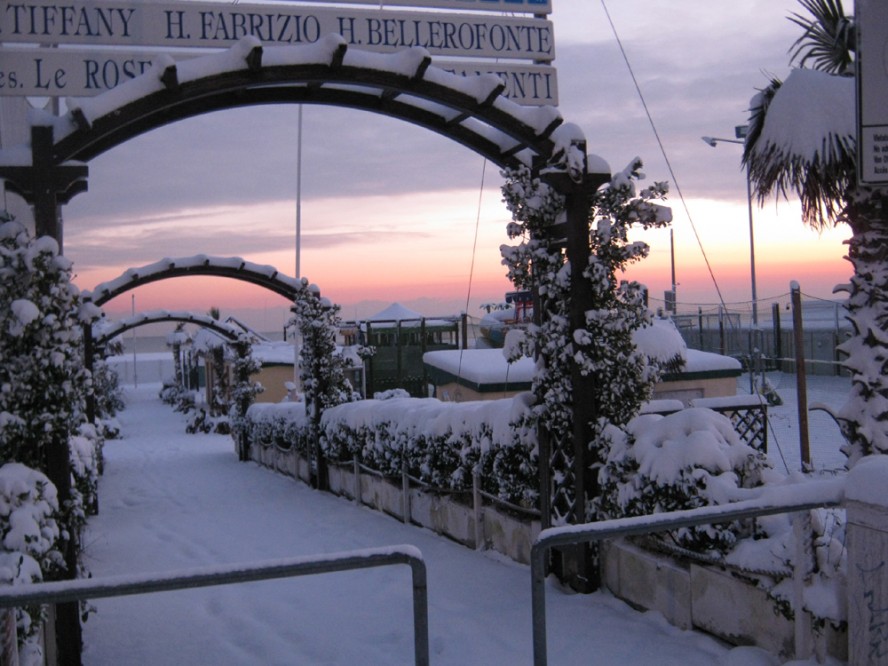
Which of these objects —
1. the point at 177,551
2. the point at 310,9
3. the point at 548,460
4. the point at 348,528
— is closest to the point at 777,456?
the point at 348,528

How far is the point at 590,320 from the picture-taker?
6.80 metres

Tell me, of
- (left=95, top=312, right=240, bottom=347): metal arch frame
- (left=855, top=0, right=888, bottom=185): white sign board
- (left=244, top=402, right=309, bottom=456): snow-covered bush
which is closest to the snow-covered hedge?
(left=244, top=402, right=309, bottom=456): snow-covered bush

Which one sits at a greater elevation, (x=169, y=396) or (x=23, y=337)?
(x=23, y=337)

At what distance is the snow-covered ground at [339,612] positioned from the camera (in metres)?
5.44

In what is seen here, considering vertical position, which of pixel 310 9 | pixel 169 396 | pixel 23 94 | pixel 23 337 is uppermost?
pixel 310 9

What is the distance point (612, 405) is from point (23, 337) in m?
4.23

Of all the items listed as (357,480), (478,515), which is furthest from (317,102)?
(357,480)

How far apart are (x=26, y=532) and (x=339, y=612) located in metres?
2.54

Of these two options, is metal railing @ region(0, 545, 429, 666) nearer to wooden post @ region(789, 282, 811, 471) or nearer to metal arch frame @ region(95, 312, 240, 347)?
wooden post @ region(789, 282, 811, 471)

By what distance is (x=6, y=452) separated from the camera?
5.28 meters

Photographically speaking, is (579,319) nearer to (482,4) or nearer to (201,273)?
(482,4)

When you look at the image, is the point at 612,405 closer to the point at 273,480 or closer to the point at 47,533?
the point at 47,533

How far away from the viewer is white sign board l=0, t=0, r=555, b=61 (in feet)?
21.9

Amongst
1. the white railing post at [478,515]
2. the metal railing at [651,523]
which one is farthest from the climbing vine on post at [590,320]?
the metal railing at [651,523]
